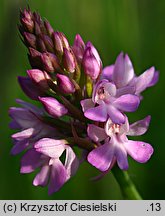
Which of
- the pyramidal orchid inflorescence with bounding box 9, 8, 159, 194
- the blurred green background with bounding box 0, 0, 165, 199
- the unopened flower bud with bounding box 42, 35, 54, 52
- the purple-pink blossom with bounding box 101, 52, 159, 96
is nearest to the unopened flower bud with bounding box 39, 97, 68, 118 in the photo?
the pyramidal orchid inflorescence with bounding box 9, 8, 159, 194

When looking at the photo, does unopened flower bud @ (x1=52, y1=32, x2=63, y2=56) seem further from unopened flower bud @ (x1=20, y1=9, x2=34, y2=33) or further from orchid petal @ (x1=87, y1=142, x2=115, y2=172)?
orchid petal @ (x1=87, y1=142, x2=115, y2=172)

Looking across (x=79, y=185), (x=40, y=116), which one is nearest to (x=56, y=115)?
(x=40, y=116)

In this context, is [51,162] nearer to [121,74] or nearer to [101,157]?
[101,157]

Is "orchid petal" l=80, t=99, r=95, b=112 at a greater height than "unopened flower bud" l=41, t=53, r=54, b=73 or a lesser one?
lesser

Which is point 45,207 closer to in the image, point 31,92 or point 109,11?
point 31,92

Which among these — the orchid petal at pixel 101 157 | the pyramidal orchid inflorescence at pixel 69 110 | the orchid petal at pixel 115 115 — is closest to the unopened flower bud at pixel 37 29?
the pyramidal orchid inflorescence at pixel 69 110

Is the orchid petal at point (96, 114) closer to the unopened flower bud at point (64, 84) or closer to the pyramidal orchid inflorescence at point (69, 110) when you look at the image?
the pyramidal orchid inflorescence at point (69, 110)
